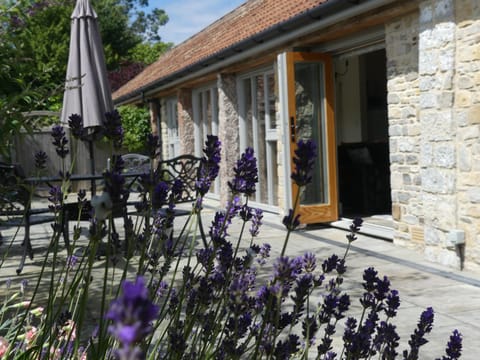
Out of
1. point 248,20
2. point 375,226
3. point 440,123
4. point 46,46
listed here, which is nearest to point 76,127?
point 440,123

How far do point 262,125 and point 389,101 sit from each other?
3567 mm

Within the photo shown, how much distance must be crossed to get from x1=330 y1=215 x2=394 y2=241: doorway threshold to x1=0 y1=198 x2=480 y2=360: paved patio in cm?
8

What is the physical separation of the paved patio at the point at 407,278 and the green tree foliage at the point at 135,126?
882 cm

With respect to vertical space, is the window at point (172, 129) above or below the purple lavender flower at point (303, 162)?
above

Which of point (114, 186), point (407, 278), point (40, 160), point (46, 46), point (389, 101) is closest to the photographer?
point (114, 186)

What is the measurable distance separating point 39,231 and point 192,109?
17.3 feet

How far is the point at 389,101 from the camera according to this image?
6531 millimetres

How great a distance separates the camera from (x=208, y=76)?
11344 mm

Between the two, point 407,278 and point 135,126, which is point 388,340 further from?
point 135,126

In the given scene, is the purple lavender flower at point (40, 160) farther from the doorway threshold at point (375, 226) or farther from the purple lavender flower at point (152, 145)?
the doorway threshold at point (375, 226)

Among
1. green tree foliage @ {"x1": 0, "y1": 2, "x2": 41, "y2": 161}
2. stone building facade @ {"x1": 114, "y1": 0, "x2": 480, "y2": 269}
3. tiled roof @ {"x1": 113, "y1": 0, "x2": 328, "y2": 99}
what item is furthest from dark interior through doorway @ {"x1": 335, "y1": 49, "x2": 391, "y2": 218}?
green tree foliage @ {"x1": 0, "y1": 2, "x2": 41, "y2": 161}

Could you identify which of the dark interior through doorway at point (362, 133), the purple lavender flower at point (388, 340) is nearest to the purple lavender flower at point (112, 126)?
the purple lavender flower at point (388, 340)

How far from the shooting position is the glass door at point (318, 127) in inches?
311

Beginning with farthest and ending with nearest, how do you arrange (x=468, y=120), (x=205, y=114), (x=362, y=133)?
(x=205, y=114) → (x=362, y=133) → (x=468, y=120)
